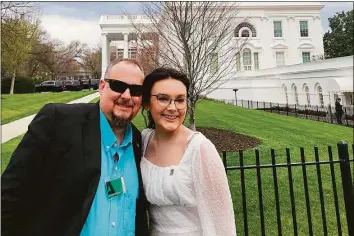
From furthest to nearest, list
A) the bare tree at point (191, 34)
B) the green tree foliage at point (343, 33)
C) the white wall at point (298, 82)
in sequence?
the green tree foliage at point (343, 33), the white wall at point (298, 82), the bare tree at point (191, 34)

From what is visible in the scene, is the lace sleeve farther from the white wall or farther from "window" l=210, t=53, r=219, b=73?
the white wall

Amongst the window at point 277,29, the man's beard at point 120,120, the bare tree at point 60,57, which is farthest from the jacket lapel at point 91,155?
the window at point 277,29

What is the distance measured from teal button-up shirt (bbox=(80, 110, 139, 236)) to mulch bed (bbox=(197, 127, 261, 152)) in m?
6.82

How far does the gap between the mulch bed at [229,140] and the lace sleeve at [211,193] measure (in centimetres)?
683

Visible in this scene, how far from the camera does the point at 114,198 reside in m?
1.80

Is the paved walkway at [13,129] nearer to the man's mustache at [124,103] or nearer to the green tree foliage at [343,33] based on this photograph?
the man's mustache at [124,103]

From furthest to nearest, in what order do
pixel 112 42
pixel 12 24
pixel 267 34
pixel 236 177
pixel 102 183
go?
pixel 112 42 → pixel 267 34 → pixel 12 24 → pixel 236 177 → pixel 102 183

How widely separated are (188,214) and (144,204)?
0.94ft

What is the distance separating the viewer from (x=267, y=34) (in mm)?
45406

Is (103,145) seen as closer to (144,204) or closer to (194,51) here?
(144,204)

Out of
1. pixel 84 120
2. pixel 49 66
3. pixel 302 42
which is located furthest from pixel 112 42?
pixel 84 120

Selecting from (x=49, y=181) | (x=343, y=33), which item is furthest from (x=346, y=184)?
(x=343, y=33)

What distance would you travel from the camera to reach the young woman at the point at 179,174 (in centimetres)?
173

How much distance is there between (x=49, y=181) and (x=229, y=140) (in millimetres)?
8496
